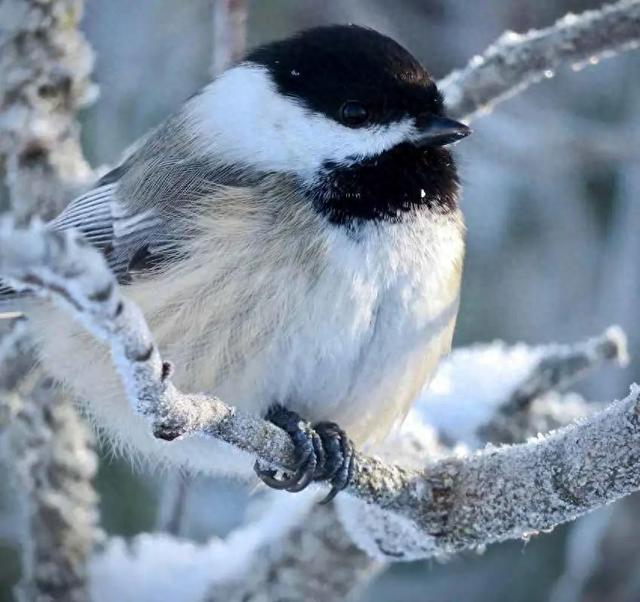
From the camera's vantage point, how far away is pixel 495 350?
5.98 ft

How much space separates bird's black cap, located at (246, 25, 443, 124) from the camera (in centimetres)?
129

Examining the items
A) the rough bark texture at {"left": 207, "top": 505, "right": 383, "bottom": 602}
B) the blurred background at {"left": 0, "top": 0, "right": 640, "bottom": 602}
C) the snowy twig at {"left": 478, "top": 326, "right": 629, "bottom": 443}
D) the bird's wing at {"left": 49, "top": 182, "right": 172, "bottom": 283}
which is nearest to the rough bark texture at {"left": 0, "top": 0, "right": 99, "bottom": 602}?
the bird's wing at {"left": 49, "top": 182, "right": 172, "bottom": 283}

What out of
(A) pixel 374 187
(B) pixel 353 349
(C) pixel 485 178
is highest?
(C) pixel 485 178

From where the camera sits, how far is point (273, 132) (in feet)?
4.35

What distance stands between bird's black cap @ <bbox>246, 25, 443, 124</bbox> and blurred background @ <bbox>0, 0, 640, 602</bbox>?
1102 mm

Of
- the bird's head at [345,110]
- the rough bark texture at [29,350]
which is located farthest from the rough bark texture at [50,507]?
the bird's head at [345,110]

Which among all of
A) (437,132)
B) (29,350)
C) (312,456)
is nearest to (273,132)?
(437,132)

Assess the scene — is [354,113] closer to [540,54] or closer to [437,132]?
[437,132]

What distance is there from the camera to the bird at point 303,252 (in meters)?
1.24

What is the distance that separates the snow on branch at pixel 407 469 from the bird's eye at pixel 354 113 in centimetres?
42

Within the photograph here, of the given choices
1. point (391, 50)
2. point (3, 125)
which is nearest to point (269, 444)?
point (391, 50)

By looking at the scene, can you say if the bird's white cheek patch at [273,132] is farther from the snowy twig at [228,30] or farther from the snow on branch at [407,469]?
the snow on branch at [407,469]

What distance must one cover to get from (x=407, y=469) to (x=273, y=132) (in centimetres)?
46

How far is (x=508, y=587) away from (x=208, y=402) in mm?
1739
